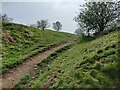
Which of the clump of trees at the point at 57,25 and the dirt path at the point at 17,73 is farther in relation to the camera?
the clump of trees at the point at 57,25

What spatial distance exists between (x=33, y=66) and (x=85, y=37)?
29.2 m

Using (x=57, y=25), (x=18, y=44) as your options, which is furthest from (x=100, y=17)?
(x=57, y=25)

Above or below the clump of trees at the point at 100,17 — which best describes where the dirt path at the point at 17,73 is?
below

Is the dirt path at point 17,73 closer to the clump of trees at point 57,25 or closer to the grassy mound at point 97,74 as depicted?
the grassy mound at point 97,74

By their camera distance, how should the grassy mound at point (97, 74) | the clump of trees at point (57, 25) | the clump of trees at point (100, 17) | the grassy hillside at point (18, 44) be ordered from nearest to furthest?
the grassy mound at point (97, 74) < the grassy hillside at point (18, 44) < the clump of trees at point (100, 17) < the clump of trees at point (57, 25)

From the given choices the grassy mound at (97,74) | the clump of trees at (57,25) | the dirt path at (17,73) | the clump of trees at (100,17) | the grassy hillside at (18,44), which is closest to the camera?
the grassy mound at (97,74)

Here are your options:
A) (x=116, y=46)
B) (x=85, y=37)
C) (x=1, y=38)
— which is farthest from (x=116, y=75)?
(x=85, y=37)

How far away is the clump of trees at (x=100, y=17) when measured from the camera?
2311 inches

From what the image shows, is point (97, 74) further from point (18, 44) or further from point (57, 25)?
point (57, 25)

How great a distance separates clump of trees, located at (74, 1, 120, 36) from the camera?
58688 millimetres

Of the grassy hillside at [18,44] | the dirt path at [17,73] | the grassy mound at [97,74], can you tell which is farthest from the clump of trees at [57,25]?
the grassy mound at [97,74]

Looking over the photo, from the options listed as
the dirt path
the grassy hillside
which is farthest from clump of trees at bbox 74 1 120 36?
the dirt path

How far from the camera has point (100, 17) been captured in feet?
192

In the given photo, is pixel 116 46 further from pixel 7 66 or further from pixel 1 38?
pixel 1 38
